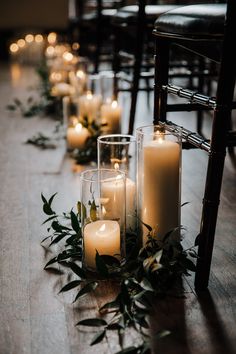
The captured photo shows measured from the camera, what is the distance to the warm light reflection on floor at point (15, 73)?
4.26 metres

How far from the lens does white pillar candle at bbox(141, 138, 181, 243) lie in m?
1.07

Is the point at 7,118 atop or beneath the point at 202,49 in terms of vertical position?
beneath

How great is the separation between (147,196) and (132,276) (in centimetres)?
17

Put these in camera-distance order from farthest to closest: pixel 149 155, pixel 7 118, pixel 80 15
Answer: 1. pixel 80 15
2. pixel 7 118
3. pixel 149 155

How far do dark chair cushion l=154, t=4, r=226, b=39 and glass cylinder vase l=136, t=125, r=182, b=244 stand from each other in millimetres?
206

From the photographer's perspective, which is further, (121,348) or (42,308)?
(42,308)

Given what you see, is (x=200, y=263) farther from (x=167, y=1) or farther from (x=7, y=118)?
(x=167, y=1)

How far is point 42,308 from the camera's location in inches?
38.5

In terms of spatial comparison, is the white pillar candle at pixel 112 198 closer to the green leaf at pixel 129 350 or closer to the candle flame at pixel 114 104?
the green leaf at pixel 129 350

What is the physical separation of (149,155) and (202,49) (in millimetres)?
272

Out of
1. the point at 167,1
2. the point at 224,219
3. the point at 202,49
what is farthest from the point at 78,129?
the point at 167,1

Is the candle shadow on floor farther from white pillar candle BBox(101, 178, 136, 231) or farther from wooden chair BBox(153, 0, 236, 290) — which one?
white pillar candle BBox(101, 178, 136, 231)

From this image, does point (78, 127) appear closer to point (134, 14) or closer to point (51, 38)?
point (134, 14)

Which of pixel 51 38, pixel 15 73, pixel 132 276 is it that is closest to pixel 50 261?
pixel 132 276
